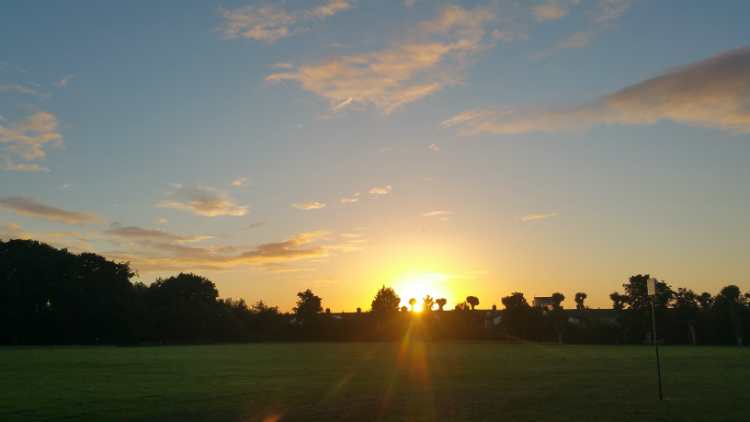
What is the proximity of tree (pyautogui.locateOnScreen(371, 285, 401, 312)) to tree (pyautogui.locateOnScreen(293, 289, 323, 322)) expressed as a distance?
1072 centimetres

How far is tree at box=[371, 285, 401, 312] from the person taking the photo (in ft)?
346

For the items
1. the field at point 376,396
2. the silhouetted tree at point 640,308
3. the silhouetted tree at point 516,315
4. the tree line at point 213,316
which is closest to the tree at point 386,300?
the tree line at point 213,316

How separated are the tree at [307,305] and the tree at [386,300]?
10.7 meters

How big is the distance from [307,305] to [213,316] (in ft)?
55.8

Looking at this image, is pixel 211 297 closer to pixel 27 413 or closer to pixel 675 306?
pixel 675 306

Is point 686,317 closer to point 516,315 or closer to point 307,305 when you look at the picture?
point 516,315

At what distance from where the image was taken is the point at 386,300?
10769 centimetres

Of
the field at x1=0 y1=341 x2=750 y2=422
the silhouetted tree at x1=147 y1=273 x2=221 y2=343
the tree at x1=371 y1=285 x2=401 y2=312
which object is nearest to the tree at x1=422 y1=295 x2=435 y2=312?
the tree at x1=371 y1=285 x2=401 y2=312

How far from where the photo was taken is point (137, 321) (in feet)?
272

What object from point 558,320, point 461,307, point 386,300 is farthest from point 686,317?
point 386,300

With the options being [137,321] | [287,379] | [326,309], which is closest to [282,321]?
[326,309]

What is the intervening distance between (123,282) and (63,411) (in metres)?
77.8

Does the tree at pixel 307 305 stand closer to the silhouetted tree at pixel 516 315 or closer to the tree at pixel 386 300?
the tree at pixel 386 300

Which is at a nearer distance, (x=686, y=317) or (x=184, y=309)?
(x=686, y=317)
